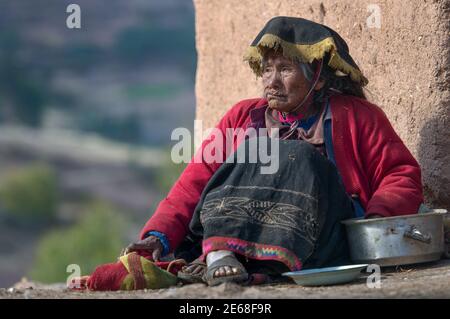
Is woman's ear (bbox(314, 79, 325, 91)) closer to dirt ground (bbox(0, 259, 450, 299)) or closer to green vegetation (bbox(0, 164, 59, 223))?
dirt ground (bbox(0, 259, 450, 299))

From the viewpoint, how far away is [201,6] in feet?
23.2

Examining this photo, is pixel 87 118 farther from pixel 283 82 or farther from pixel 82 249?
pixel 283 82

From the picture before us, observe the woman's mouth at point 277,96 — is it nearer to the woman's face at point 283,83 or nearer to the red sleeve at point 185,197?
the woman's face at point 283,83

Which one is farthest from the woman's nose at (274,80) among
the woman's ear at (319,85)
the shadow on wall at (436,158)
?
the shadow on wall at (436,158)

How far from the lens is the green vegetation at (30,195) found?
105 feet

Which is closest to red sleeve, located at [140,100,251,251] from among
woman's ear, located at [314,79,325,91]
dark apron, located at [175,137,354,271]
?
dark apron, located at [175,137,354,271]

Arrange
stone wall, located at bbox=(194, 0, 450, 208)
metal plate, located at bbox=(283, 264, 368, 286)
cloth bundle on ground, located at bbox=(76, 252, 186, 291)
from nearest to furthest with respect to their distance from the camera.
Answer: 1. metal plate, located at bbox=(283, 264, 368, 286)
2. cloth bundle on ground, located at bbox=(76, 252, 186, 291)
3. stone wall, located at bbox=(194, 0, 450, 208)

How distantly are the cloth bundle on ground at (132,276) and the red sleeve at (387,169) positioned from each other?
0.93 metres

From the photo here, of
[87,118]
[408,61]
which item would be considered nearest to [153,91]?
[87,118]

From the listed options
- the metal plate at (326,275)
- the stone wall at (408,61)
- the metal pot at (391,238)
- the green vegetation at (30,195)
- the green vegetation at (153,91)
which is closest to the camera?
the metal plate at (326,275)

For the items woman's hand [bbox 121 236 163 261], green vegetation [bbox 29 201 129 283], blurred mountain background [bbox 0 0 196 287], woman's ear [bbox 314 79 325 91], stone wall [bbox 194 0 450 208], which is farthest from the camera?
blurred mountain background [bbox 0 0 196 287]

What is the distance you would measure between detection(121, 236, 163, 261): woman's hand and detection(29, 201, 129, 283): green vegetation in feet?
49.4

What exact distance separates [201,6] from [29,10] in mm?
43823

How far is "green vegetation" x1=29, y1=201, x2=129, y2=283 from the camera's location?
21.6 meters
